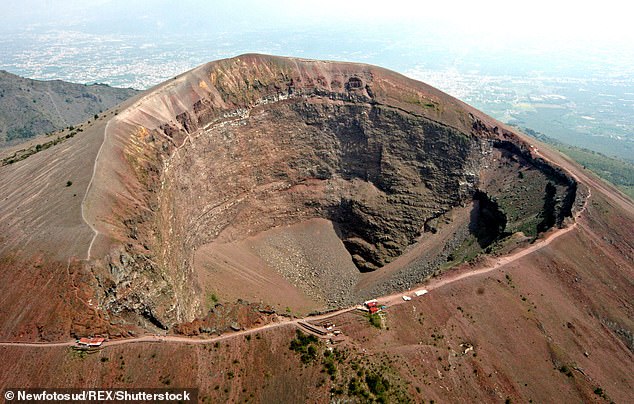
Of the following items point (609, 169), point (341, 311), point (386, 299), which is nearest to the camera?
point (341, 311)

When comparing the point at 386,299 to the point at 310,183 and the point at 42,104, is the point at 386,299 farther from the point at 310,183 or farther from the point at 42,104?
the point at 42,104

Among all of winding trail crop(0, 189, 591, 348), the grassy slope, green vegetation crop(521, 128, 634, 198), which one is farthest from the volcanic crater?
the grassy slope

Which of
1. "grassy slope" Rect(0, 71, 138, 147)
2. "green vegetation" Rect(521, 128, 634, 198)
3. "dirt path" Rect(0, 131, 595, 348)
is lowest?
"green vegetation" Rect(521, 128, 634, 198)

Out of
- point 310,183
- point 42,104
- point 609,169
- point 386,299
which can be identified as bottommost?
point 609,169

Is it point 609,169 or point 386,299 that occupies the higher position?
point 386,299

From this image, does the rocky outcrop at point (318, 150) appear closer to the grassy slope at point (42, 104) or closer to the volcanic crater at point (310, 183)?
the volcanic crater at point (310, 183)

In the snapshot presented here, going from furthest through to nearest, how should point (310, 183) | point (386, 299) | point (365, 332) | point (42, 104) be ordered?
point (42, 104) < point (310, 183) < point (386, 299) < point (365, 332)

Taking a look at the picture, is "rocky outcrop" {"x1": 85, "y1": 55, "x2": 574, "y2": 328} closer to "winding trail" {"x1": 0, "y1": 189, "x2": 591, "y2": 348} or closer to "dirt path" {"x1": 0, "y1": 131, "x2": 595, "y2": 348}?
"dirt path" {"x1": 0, "y1": 131, "x2": 595, "y2": 348}

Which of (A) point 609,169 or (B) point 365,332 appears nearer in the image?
(B) point 365,332

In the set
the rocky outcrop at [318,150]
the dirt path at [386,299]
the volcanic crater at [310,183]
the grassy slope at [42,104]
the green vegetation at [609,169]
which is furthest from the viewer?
the grassy slope at [42,104]

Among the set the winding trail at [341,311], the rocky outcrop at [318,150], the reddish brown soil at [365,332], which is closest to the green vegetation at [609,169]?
the rocky outcrop at [318,150]

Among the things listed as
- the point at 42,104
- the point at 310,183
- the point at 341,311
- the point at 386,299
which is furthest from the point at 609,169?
the point at 42,104

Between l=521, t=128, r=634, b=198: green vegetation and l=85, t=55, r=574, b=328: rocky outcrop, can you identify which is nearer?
l=85, t=55, r=574, b=328: rocky outcrop

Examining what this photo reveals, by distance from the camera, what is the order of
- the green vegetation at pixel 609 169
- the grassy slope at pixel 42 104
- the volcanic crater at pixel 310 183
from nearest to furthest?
1. the volcanic crater at pixel 310 183
2. the green vegetation at pixel 609 169
3. the grassy slope at pixel 42 104
